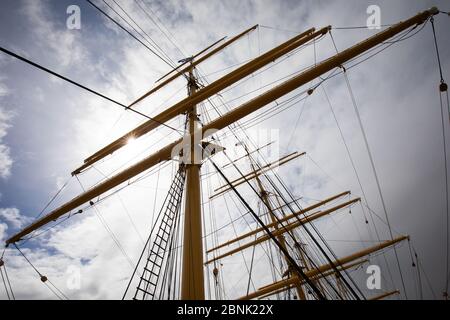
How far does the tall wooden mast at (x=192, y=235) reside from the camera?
4.62 meters

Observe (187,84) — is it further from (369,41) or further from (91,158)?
(369,41)

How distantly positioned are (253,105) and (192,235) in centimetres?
404

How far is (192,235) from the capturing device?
531 cm

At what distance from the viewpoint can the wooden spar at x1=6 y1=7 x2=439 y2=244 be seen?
19.9ft

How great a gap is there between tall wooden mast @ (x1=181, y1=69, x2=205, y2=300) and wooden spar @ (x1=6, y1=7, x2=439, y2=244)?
90 centimetres

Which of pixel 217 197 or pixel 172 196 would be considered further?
pixel 217 197

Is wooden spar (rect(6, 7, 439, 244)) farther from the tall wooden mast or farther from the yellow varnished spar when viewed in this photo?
the tall wooden mast

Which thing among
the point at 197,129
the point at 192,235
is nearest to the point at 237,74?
the point at 197,129

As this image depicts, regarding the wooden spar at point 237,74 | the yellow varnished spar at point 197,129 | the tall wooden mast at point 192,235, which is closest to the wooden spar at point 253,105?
the yellow varnished spar at point 197,129

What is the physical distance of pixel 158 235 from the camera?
234 inches

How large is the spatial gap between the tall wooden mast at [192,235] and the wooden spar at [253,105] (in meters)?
0.90

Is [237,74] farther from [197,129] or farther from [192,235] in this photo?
[192,235]
